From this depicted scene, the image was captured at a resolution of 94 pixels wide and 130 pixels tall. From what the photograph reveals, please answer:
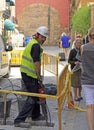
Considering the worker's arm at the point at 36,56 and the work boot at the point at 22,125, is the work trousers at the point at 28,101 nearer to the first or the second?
the work boot at the point at 22,125

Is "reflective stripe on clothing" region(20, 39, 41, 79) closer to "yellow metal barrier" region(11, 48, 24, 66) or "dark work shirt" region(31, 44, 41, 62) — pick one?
"dark work shirt" region(31, 44, 41, 62)

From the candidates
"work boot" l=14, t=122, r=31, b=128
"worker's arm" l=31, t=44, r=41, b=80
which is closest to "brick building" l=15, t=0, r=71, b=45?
"work boot" l=14, t=122, r=31, b=128

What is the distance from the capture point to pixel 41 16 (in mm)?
64750

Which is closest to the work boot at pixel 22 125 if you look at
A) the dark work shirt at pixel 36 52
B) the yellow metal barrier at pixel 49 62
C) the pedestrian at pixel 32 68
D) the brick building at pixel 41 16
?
the pedestrian at pixel 32 68

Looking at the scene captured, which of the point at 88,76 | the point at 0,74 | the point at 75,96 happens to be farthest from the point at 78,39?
the point at 88,76

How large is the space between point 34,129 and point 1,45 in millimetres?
8917

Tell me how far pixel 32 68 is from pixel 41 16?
183 ft

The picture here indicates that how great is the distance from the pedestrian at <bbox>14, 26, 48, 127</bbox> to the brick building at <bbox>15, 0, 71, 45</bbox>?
179 feet

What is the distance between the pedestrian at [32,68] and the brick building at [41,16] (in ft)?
179

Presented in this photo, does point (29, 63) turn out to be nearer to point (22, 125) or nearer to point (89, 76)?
point (22, 125)

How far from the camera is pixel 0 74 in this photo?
16.1 metres

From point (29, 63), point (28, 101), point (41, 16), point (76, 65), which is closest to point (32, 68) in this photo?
point (29, 63)

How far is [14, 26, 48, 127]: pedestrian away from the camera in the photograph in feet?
30.5

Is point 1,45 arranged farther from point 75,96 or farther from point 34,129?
point 34,129
